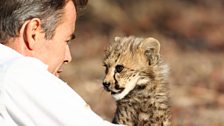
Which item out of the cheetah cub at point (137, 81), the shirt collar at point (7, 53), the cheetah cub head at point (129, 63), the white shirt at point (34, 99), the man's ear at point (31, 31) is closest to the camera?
the white shirt at point (34, 99)

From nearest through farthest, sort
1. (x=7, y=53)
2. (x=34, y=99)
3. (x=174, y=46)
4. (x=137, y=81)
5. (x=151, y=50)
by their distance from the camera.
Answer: (x=34, y=99) < (x=7, y=53) < (x=137, y=81) < (x=151, y=50) < (x=174, y=46)

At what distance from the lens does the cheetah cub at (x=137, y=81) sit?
462 centimetres

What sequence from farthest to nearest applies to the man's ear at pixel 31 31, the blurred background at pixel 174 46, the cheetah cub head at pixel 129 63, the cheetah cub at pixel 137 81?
the blurred background at pixel 174 46, the cheetah cub head at pixel 129 63, the cheetah cub at pixel 137 81, the man's ear at pixel 31 31

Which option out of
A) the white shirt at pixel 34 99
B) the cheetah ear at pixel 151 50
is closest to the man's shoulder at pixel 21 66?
the white shirt at pixel 34 99

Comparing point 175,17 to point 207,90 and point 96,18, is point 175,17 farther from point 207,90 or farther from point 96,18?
point 207,90

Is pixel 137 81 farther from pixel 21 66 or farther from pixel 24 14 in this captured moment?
pixel 21 66

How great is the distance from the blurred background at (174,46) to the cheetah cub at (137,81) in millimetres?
3948

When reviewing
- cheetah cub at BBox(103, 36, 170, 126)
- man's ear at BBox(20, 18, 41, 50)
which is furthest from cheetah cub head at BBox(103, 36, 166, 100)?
man's ear at BBox(20, 18, 41, 50)

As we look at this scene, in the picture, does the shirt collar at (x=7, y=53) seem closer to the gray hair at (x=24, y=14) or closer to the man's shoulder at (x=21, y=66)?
the man's shoulder at (x=21, y=66)

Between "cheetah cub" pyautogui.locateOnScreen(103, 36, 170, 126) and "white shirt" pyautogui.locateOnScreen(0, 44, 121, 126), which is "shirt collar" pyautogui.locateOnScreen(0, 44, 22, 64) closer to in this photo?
"white shirt" pyautogui.locateOnScreen(0, 44, 121, 126)

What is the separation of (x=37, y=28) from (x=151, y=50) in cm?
129

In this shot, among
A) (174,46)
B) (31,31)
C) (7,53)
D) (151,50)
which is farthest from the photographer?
(174,46)

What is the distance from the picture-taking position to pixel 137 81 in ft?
15.3

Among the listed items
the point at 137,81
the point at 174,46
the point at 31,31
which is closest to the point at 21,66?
the point at 31,31
